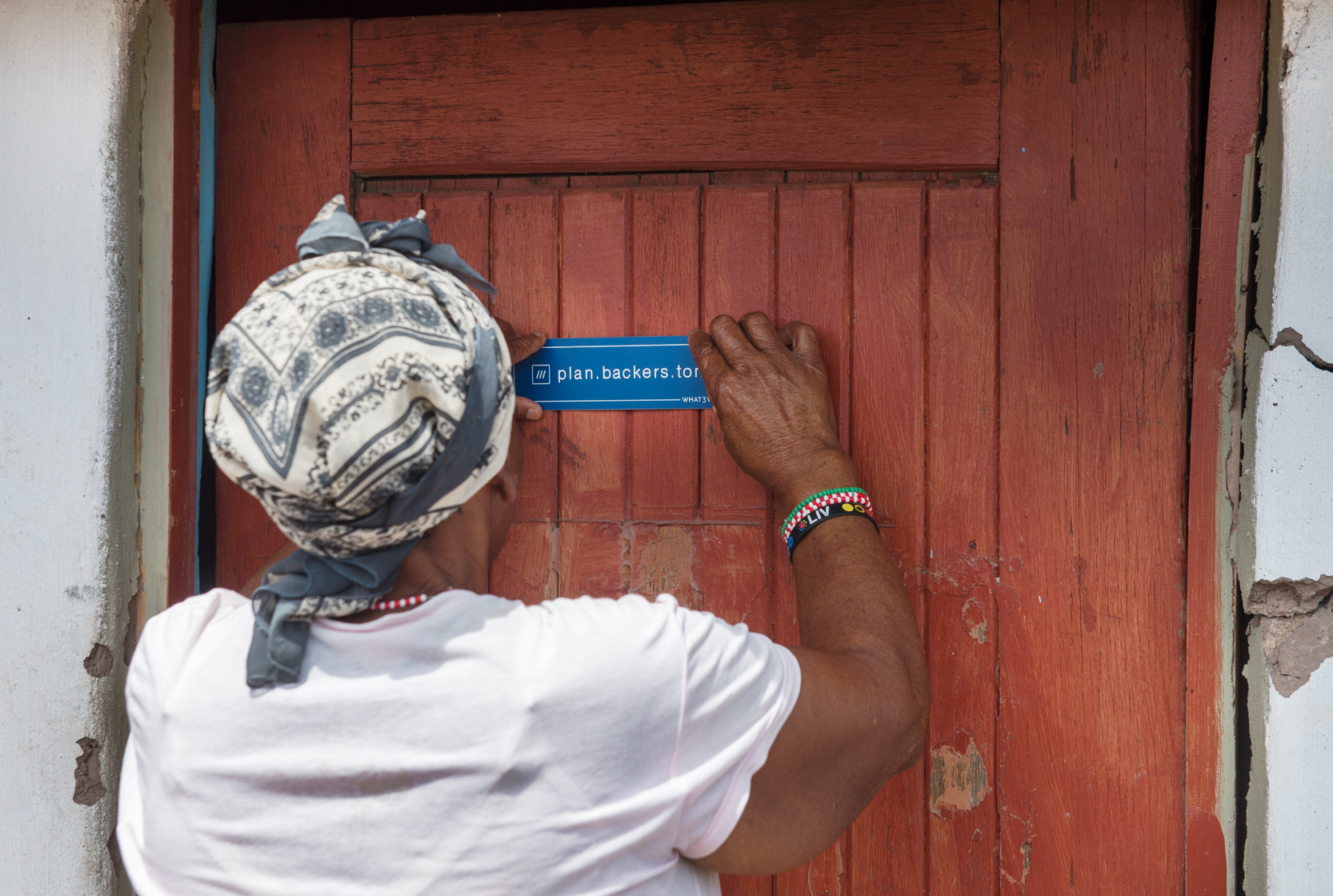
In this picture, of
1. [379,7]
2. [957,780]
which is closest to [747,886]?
[957,780]

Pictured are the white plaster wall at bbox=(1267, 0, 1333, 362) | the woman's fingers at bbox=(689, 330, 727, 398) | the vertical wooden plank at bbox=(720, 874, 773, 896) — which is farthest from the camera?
the vertical wooden plank at bbox=(720, 874, 773, 896)

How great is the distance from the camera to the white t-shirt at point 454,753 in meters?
0.73

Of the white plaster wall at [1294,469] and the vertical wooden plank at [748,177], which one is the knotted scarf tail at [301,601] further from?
the white plaster wall at [1294,469]

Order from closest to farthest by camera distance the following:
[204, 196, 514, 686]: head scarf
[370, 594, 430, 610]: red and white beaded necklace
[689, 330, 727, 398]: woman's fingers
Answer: [204, 196, 514, 686]: head scarf < [370, 594, 430, 610]: red and white beaded necklace < [689, 330, 727, 398]: woman's fingers

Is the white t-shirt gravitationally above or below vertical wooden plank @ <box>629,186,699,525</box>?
below

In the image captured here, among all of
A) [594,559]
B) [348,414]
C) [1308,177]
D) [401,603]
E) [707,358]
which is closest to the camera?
[348,414]

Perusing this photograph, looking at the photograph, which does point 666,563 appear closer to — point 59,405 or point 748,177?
point 748,177

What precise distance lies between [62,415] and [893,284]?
1.23 metres

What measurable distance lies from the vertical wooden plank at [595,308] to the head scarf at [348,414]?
1.49 feet

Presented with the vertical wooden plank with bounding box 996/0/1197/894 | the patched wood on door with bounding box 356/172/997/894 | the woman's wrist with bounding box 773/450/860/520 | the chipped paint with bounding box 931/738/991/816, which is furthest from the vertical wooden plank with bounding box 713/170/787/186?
the chipped paint with bounding box 931/738/991/816

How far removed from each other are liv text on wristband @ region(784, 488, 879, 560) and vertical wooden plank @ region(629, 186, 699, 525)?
0.23m

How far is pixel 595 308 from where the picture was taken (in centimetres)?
124

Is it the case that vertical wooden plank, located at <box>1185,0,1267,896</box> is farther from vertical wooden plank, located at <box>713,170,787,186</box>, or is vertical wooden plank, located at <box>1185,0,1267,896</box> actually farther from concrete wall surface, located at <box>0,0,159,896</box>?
concrete wall surface, located at <box>0,0,159,896</box>

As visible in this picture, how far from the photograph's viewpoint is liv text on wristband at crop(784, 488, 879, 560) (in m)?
1.03
